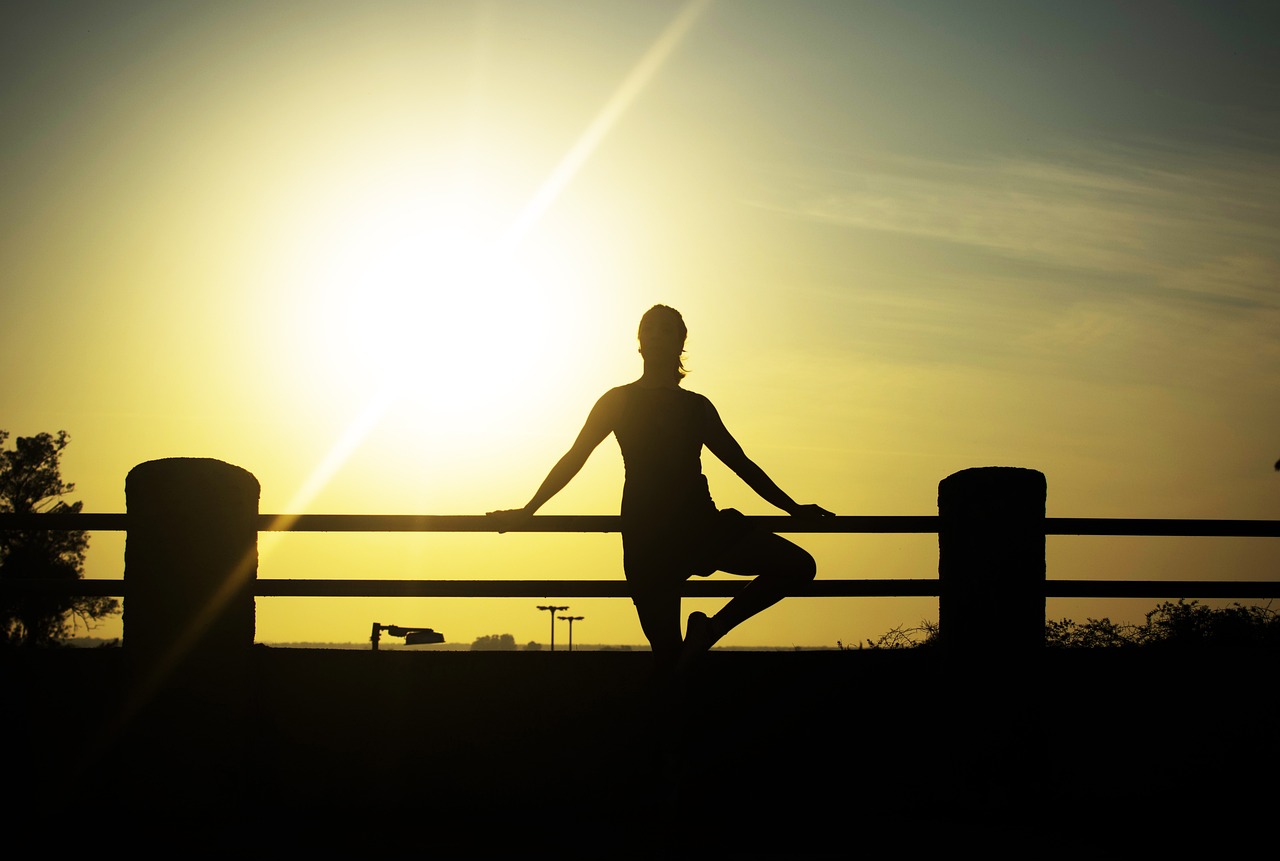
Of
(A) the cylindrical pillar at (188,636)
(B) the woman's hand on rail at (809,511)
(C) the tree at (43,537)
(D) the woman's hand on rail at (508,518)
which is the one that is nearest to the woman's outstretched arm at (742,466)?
(B) the woman's hand on rail at (809,511)

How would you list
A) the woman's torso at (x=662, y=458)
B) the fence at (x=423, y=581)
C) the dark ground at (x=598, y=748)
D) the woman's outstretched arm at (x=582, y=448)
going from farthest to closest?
the fence at (x=423, y=581) → the dark ground at (x=598, y=748) → the woman's outstretched arm at (x=582, y=448) → the woman's torso at (x=662, y=458)

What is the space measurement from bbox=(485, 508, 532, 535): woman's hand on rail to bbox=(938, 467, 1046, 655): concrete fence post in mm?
2386

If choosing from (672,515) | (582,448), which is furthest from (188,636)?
(672,515)

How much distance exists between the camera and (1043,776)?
7676mm

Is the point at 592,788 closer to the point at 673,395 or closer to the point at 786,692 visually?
the point at 786,692

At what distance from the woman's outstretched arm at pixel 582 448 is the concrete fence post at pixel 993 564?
2.26 meters

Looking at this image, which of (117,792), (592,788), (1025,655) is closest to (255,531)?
(117,792)

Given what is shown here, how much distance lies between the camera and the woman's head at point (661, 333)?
680 centimetres

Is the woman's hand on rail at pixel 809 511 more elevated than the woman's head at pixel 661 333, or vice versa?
the woman's head at pixel 661 333

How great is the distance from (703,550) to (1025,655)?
7.27ft

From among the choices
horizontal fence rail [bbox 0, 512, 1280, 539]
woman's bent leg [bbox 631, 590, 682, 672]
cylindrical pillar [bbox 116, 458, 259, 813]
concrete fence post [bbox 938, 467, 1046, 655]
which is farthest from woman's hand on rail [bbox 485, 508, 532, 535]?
concrete fence post [bbox 938, 467, 1046, 655]

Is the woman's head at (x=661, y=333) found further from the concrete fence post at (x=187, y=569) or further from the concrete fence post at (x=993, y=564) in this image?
the concrete fence post at (x=187, y=569)

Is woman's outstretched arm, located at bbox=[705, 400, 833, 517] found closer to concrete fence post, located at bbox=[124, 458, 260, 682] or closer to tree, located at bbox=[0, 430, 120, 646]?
concrete fence post, located at bbox=[124, 458, 260, 682]

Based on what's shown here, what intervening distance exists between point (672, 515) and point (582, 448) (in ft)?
1.87
